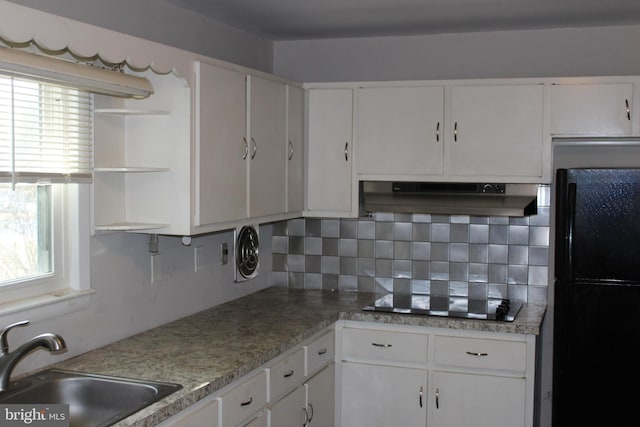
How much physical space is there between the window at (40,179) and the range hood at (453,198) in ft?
5.82

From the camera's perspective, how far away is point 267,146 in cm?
374

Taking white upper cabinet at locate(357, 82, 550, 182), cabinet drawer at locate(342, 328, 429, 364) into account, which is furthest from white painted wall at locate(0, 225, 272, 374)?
white upper cabinet at locate(357, 82, 550, 182)

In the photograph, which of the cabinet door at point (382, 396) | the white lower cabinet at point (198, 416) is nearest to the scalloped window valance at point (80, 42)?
the white lower cabinet at point (198, 416)

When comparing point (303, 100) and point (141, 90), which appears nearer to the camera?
point (141, 90)

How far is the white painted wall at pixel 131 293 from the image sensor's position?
2799mm

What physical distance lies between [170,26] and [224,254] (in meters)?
1.24

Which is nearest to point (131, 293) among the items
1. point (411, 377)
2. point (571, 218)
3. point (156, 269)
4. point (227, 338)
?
point (156, 269)

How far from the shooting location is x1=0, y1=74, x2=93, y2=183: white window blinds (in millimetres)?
2475

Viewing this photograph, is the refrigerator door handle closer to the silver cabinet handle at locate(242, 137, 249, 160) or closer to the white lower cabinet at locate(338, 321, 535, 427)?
the white lower cabinet at locate(338, 321, 535, 427)

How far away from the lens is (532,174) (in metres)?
3.90

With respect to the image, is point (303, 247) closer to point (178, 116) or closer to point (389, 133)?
point (389, 133)

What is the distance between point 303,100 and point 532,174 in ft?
4.32

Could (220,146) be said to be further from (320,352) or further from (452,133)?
(452,133)

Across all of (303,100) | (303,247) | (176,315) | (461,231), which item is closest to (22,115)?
→ (176,315)
